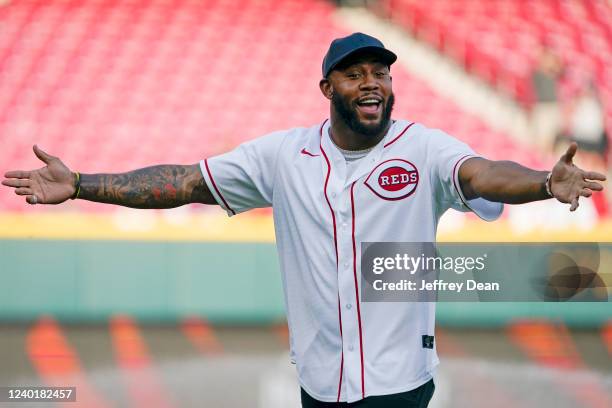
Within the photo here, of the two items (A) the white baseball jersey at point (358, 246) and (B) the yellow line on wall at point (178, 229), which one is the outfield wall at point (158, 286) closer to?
(B) the yellow line on wall at point (178, 229)

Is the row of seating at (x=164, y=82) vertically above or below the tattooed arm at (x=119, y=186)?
above

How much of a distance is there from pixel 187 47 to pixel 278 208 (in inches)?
344

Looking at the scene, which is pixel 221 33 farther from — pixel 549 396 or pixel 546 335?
pixel 549 396

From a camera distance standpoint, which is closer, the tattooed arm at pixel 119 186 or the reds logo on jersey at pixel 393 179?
the reds logo on jersey at pixel 393 179

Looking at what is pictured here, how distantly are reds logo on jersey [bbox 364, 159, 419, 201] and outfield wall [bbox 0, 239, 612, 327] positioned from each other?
616 cm

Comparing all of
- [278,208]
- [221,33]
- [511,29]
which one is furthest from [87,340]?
[511,29]

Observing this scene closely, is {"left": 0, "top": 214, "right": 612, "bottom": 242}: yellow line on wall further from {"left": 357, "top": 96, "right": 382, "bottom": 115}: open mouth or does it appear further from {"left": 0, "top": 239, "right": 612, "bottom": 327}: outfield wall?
{"left": 357, "top": 96, "right": 382, "bottom": 115}: open mouth

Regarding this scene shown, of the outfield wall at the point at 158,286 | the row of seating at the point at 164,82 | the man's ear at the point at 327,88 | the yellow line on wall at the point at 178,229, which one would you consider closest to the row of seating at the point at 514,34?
the row of seating at the point at 164,82

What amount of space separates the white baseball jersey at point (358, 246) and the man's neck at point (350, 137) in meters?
0.03

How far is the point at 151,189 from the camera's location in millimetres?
2965

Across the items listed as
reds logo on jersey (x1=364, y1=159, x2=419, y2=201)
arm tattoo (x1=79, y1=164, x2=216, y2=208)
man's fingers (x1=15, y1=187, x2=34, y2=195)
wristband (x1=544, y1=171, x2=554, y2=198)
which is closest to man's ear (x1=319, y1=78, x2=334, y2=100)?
reds logo on jersey (x1=364, y1=159, x2=419, y2=201)

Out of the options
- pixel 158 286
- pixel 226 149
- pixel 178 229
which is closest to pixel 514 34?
pixel 226 149

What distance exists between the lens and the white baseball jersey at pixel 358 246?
2633 mm

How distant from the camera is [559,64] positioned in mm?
10609
